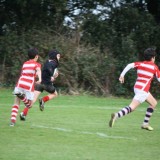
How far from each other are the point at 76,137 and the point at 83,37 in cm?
1605

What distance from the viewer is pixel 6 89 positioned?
81.7ft

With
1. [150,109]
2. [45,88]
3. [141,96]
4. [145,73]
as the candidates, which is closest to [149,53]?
[145,73]

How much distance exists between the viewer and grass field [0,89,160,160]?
9.25m

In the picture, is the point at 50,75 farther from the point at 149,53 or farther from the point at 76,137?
the point at 76,137

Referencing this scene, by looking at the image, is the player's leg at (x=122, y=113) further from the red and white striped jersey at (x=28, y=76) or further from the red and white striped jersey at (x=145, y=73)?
the red and white striped jersey at (x=28, y=76)

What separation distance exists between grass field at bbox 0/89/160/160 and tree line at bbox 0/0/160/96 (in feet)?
24.0

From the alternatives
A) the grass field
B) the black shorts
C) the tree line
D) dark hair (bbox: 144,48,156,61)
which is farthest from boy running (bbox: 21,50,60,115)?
the tree line

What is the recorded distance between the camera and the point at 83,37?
1059 inches

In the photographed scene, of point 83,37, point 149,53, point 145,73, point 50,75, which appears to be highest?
point 83,37

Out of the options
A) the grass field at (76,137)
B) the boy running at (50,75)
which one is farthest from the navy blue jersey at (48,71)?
the grass field at (76,137)

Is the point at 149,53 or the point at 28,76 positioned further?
the point at 28,76

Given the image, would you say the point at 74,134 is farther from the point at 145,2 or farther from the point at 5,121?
the point at 145,2

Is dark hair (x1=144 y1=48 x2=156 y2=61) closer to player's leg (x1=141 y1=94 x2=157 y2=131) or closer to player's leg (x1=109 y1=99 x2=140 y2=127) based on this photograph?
player's leg (x1=141 y1=94 x2=157 y2=131)

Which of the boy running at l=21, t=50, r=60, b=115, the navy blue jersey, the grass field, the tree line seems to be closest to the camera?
the grass field
